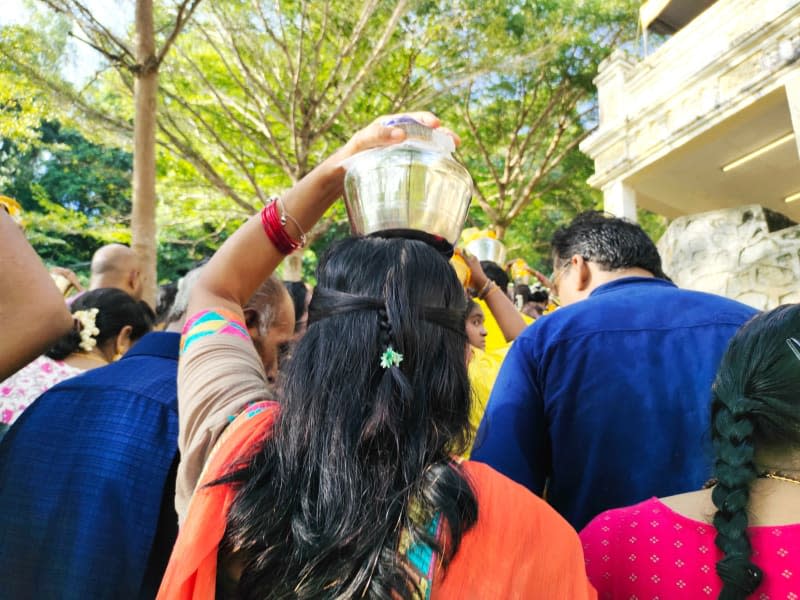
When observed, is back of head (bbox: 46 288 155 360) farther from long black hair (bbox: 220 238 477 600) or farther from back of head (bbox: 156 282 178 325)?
long black hair (bbox: 220 238 477 600)

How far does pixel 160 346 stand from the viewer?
1775 millimetres

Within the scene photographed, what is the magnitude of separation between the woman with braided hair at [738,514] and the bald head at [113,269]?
11.6ft

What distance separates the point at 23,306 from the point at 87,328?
124 cm

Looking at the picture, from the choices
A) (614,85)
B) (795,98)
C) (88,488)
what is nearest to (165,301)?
(88,488)

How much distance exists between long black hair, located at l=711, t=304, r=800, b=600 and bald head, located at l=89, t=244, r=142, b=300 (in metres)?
A: 3.60

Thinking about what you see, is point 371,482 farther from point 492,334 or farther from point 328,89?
point 328,89

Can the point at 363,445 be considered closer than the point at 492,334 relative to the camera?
Yes

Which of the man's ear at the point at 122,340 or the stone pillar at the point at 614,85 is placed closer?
the man's ear at the point at 122,340

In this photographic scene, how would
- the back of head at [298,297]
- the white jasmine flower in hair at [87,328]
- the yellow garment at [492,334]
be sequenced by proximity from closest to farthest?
the white jasmine flower in hair at [87,328], the back of head at [298,297], the yellow garment at [492,334]

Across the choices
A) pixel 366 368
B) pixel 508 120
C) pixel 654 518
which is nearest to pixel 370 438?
pixel 366 368

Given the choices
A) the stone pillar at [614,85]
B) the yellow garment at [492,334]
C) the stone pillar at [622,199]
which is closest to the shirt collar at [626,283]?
the yellow garment at [492,334]

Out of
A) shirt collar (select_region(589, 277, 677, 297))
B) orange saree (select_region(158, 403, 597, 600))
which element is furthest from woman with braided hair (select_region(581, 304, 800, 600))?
shirt collar (select_region(589, 277, 677, 297))

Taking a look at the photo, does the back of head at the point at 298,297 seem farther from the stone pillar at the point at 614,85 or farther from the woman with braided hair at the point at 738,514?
the stone pillar at the point at 614,85

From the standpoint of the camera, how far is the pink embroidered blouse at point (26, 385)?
2068 millimetres
